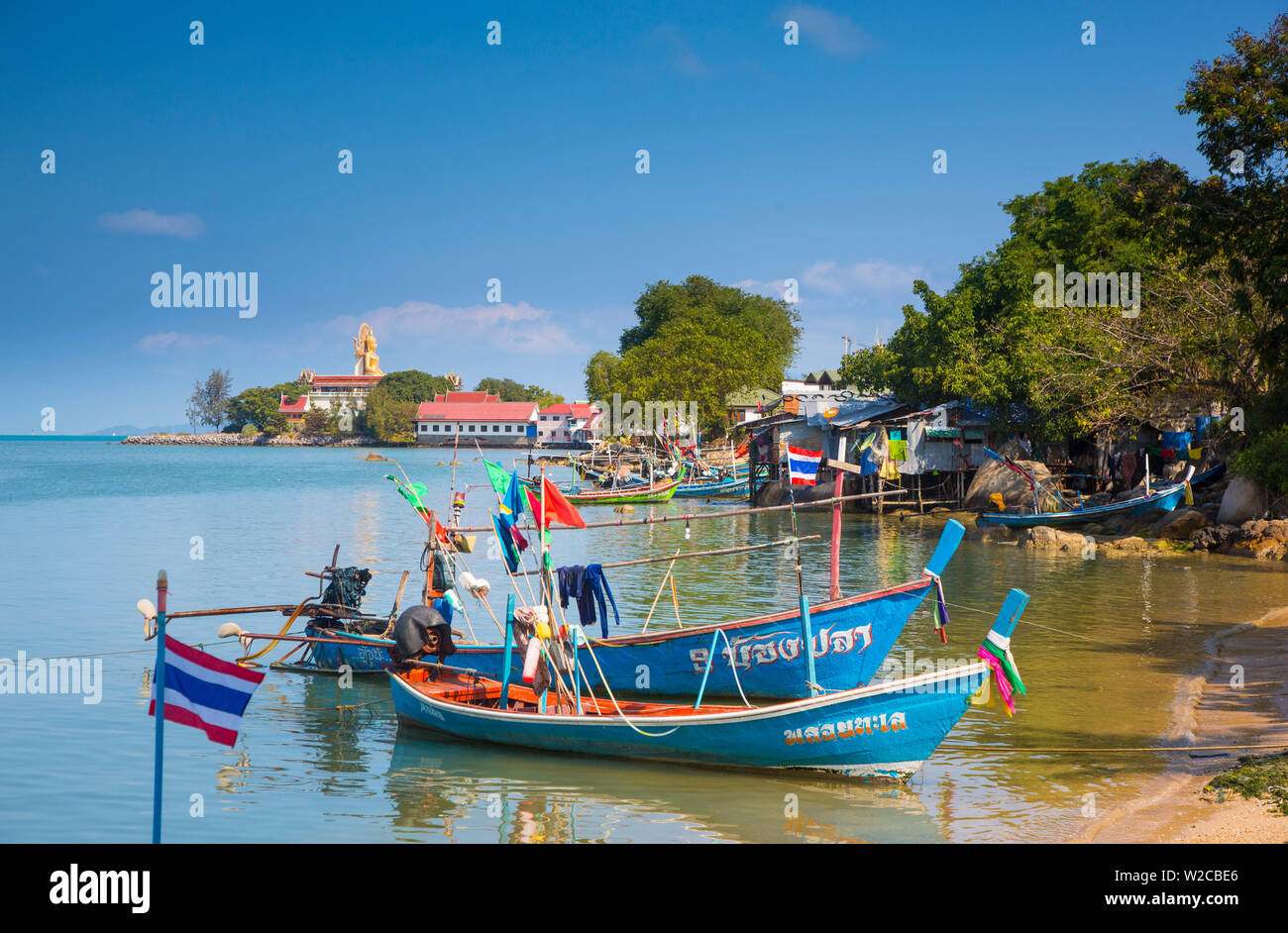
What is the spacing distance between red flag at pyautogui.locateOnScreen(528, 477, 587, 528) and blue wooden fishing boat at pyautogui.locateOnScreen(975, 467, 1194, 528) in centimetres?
2301

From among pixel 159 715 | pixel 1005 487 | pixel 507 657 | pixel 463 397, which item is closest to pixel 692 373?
pixel 1005 487

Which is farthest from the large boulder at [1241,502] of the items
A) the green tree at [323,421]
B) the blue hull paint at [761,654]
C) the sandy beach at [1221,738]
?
the green tree at [323,421]

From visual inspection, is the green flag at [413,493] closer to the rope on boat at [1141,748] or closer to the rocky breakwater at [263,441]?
the rope on boat at [1141,748]

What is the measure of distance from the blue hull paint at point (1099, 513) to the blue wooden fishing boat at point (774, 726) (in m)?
21.6

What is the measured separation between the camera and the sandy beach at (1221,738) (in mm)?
8117

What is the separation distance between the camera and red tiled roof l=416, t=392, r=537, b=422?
136 meters

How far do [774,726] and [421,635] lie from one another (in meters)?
5.26

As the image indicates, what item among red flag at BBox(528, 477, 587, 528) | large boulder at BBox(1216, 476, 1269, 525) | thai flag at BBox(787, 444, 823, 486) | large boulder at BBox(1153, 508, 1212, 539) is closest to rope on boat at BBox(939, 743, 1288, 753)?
thai flag at BBox(787, 444, 823, 486)

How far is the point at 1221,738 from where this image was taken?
11.2 metres

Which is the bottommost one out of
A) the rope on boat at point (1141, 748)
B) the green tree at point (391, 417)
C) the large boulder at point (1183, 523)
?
the rope on boat at point (1141, 748)

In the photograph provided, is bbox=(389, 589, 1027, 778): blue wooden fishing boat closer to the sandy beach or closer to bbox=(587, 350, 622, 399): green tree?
the sandy beach

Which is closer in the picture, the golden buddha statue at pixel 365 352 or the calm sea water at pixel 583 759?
the calm sea water at pixel 583 759

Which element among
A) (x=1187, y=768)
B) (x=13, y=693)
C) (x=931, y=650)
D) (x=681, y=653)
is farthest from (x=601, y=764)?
(x=13, y=693)
